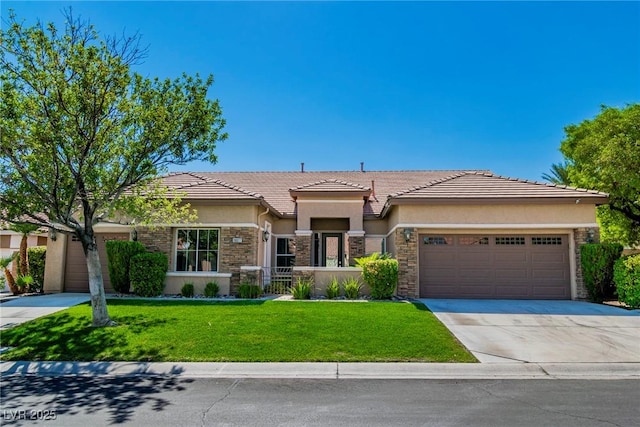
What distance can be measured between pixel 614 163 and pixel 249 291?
1464 centimetres

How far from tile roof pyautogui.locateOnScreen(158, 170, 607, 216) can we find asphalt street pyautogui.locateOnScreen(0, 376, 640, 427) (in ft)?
29.4

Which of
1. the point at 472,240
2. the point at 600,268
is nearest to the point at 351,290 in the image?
the point at 472,240

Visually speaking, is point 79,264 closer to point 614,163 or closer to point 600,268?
point 600,268

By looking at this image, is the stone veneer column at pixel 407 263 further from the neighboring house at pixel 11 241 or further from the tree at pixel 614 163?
the neighboring house at pixel 11 241

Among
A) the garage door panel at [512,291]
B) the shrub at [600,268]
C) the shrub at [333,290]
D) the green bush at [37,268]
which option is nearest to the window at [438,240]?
the garage door panel at [512,291]

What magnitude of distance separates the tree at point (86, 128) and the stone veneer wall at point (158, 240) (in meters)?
5.02

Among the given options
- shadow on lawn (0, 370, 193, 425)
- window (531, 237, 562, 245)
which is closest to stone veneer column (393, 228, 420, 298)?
window (531, 237, 562, 245)

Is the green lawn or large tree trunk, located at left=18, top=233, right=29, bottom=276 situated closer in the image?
the green lawn

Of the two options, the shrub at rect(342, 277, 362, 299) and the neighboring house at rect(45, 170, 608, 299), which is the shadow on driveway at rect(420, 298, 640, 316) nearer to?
the neighboring house at rect(45, 170, 608, 299)

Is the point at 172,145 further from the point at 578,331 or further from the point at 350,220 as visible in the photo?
the point at 578,331

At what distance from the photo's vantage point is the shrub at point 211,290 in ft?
47.7

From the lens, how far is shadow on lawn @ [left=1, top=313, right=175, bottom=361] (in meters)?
7.82

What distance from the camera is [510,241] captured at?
14594mm

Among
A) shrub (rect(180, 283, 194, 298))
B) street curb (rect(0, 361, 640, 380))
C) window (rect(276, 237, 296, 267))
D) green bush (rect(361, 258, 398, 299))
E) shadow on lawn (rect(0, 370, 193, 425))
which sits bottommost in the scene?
shadow on lawn (rect(0, 370, 193, 425))
